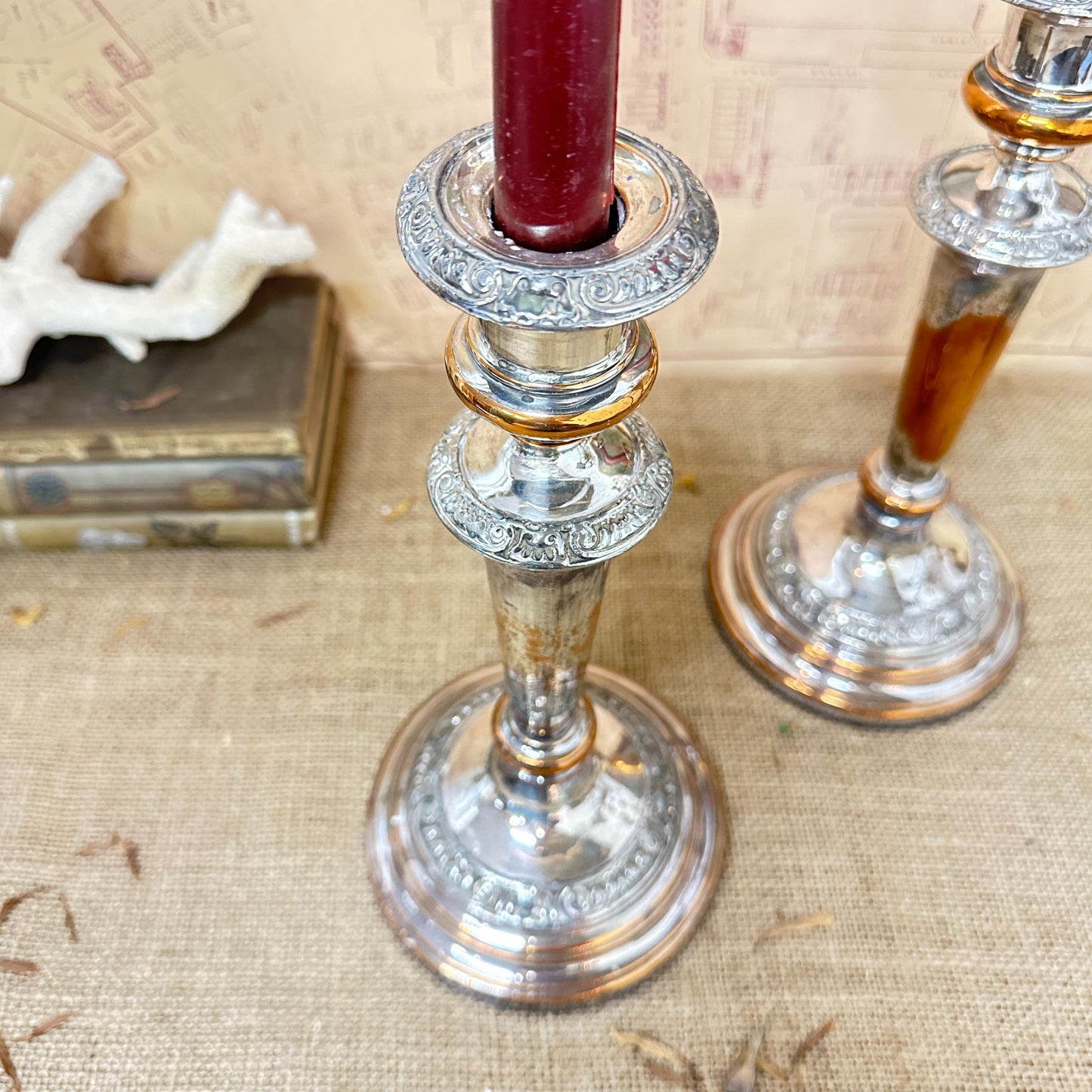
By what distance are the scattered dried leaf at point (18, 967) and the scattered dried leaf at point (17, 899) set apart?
3 cm

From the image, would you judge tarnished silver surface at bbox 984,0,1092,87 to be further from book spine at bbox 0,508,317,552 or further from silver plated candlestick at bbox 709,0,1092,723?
book spine at bbox 0,508,317,552

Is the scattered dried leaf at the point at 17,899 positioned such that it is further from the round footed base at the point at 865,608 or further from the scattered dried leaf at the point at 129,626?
the round footed base at the point at 865,608

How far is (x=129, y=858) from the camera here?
30.2 inches

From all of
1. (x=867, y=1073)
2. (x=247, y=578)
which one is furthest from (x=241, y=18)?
(x=867, y=1073)

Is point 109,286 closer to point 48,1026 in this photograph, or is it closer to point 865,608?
point 48,1026

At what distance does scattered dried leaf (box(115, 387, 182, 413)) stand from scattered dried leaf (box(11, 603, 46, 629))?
0.22 m

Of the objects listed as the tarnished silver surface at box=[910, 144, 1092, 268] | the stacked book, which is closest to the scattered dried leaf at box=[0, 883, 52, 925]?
the stacked book

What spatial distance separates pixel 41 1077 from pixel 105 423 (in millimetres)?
518

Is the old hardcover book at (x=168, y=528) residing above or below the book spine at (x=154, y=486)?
below

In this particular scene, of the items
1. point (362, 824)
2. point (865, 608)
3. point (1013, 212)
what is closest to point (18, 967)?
point (362, 824)

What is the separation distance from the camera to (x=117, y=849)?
2.54 ft

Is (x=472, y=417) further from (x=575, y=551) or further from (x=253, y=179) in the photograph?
(x=253, y=179)

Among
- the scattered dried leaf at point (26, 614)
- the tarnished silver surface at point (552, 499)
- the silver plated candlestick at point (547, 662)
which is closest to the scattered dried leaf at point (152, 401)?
the scattered dried leaf at point (26, 614)

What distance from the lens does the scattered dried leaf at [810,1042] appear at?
68cm
